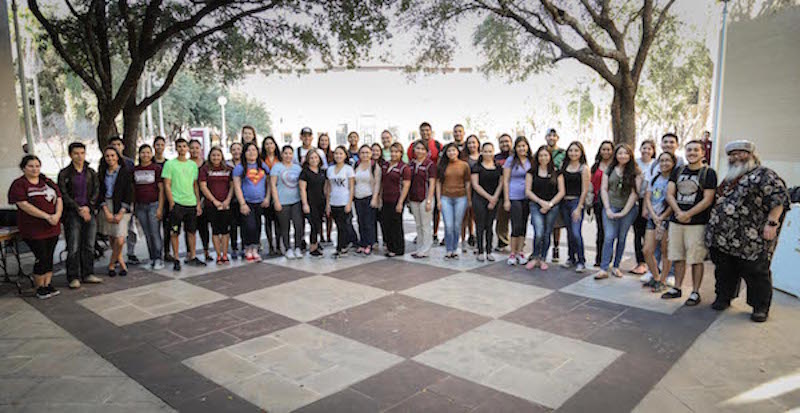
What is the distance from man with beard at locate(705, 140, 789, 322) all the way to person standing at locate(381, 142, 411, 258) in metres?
3.99

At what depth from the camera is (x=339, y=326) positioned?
4891 millimetres

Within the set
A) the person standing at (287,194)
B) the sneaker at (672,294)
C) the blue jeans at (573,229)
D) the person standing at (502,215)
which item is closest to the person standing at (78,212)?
the person standing at (287,194)

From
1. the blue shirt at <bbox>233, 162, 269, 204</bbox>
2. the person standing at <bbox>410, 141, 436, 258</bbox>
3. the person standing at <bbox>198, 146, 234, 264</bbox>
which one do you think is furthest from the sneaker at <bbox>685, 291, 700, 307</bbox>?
the person standing at <bbox>198, 146, 234, 264</bbox>

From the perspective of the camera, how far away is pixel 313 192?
7.83 metres

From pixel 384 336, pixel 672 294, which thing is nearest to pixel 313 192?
pixel 384 336

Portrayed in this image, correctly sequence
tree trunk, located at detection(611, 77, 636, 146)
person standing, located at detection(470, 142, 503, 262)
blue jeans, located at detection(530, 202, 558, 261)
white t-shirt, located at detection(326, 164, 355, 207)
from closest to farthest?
1. blue jeans, located at detection(530, 202, 558, 261)
2. person standing, located at detection(470, 142, 503, 262)
3. white t-shirt, located at detection(326, 164, 355, 207)
4. tree trunk, located at detection(611, 77, 636, 146)

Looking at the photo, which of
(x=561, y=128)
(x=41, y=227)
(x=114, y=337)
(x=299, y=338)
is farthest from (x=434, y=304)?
(x=561, y=128)

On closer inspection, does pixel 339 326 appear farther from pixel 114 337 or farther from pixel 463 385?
pixel 114 337

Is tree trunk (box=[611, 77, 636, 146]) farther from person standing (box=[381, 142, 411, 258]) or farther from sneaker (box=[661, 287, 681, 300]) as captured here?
sneaker (box=[661, 287, 681, 300])

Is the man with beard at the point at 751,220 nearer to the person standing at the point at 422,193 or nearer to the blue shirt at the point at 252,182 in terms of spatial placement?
the person standing at the point at 422,193

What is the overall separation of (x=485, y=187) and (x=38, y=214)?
546 centimetres

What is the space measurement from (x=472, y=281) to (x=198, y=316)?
317cm

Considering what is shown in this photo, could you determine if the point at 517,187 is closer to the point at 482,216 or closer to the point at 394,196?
the point at 482,216

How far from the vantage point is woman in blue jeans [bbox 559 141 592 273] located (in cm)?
677
